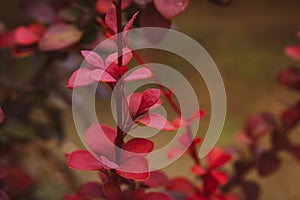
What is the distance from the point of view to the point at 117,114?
0.52 m

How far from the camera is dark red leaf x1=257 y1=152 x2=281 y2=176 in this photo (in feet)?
2.87

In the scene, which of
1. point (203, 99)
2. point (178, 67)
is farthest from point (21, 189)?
point (178, 67)

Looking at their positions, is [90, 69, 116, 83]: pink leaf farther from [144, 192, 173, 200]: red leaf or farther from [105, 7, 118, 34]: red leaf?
[144, 192, 173, 200]: red leaf

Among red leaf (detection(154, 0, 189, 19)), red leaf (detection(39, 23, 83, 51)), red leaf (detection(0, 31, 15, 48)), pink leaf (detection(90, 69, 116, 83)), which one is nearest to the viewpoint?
pink leaf (detection(90, 69, 116, 83))

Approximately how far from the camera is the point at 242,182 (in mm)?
938

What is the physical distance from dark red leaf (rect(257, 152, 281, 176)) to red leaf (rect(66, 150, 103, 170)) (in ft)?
1.39

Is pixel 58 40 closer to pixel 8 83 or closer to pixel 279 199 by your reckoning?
pixel 8 83

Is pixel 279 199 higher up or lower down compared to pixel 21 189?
lower down

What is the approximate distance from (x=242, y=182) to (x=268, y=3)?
5.07ft

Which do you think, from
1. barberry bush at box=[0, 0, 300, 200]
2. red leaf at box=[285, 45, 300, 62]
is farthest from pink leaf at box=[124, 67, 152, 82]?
red leaf at box=[285, 45, 300, 62]

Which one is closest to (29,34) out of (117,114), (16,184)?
(16,184)

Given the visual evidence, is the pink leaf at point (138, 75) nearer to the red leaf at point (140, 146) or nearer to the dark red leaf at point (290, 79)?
the red leaf at point (140, 146)

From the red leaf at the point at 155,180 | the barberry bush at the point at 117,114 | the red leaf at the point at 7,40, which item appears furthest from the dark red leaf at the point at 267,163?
the red leaf at the point at 7,40

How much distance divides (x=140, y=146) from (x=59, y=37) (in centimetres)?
28
